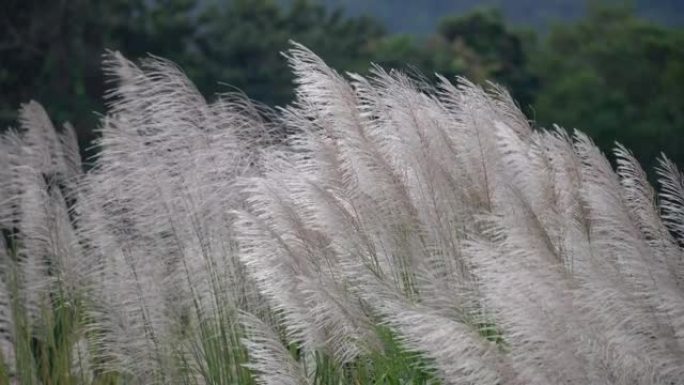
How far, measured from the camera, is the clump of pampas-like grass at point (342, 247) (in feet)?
10.3

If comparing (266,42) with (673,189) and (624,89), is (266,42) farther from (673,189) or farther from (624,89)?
(673,189)

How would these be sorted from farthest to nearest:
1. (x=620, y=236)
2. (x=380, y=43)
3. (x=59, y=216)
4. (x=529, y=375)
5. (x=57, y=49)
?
1. (x=380, y=43)
2. (x=57, y=49)
3. (x=59, y=216)
4. (x=620, y=236)
5. (x=529, y=375)

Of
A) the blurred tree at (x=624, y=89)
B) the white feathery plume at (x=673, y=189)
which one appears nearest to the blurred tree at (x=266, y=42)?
the blurred tree at (x=624, y=89)

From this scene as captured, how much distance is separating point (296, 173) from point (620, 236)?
1016mm

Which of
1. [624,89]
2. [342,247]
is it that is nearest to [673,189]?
[342,247]

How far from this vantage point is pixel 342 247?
12.5ft

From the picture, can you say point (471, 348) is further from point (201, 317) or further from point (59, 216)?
point (59, 216)

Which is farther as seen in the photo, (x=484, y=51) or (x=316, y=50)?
(x=484, y=51)

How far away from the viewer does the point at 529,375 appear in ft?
10.1

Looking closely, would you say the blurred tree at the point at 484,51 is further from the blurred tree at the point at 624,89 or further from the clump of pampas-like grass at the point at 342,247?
the clump of pampas-like grass at the point at 342,247

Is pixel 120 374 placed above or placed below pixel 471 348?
above

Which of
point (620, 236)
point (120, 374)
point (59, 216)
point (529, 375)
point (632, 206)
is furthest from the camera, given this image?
point (59, 216)

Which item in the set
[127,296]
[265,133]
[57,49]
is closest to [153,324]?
[127,296]

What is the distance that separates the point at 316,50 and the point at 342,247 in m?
24.1
